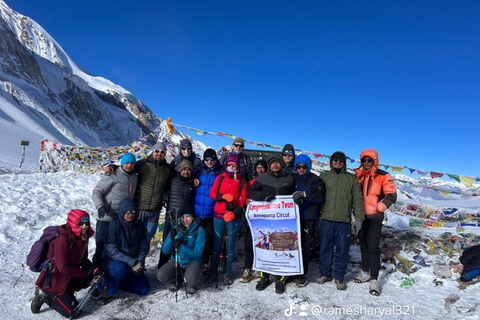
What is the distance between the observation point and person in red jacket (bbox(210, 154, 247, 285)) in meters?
4.78

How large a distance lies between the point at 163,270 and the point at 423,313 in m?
3.89

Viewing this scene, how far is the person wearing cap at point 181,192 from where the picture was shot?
4910mm

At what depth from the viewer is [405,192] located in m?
9.17

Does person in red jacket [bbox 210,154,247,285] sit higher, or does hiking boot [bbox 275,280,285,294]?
person in red jacket [bbox 210,154,247,285]

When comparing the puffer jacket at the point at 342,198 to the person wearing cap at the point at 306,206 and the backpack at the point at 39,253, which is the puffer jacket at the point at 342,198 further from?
the backpack at the point at 39,253

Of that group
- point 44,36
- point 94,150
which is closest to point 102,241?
point 94,150

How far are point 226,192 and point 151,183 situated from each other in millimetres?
1328

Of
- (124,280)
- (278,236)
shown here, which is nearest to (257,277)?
(278,236)

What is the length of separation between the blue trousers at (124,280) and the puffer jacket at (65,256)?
14.3 inches

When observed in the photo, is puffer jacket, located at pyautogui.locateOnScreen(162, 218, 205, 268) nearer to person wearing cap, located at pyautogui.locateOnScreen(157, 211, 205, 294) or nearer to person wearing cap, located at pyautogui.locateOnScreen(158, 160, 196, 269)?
person wearing cap, located at pyautogui.locateOnScreen(157, 211, 205, 294)

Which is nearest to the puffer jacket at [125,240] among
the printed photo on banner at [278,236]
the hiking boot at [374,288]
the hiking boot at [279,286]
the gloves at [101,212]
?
the gloves at [101,212]

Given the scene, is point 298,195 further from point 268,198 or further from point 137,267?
point 137,267

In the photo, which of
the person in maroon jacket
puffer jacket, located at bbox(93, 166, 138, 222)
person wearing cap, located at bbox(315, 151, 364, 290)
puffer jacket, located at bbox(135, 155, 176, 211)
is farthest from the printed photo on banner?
the person in maroon jacket

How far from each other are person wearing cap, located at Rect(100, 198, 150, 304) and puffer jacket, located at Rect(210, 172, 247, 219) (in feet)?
4.21
